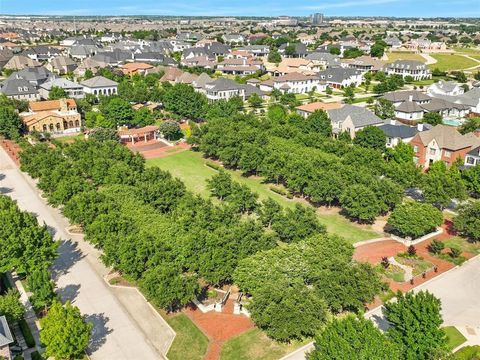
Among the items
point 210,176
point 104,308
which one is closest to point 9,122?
point 210,176

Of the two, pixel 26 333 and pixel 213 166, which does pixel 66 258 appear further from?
pixel 213 166

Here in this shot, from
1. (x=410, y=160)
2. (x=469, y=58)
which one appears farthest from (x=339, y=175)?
(x=469, y=58)

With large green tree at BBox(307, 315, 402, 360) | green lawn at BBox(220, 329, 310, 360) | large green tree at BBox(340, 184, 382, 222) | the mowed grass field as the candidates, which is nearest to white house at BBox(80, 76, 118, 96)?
Result: the mowed grass field

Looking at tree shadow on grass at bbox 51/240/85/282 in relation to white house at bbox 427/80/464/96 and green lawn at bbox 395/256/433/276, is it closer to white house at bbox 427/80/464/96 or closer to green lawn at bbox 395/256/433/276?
green lawn at bbox 395/256/433/276

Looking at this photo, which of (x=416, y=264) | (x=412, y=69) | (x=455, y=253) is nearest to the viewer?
(x=416, y=264)

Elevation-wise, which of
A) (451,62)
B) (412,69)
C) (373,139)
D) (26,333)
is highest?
(412,69)

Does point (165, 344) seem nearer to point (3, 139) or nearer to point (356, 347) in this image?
point (356, 347)

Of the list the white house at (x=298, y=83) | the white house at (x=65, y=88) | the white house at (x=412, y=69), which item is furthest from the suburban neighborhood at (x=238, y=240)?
the white house at (x=412, y=69)
